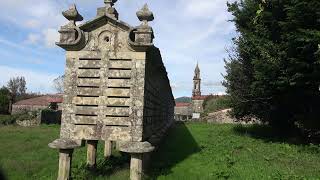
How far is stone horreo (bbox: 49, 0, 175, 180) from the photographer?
9195 millimetres

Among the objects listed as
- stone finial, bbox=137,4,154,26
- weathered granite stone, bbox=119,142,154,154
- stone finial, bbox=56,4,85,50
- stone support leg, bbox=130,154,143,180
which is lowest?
stone support leg, bbox=130,154,143,180

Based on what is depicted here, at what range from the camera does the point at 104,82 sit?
30.6ft

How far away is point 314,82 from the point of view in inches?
673

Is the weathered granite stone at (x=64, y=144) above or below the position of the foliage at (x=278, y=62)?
below

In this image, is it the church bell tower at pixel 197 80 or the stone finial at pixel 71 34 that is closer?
the stone finial at pixel 71 34

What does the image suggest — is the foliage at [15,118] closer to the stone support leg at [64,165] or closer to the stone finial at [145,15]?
the stone support leg at [64,165]

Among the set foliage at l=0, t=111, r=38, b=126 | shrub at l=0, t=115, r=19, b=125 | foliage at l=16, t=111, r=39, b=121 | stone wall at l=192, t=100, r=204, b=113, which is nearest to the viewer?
shrub at l=0, t=115, r=19, b=125

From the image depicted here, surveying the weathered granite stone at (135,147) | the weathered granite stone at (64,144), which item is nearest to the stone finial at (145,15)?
the weathered granite stone at (135,147)

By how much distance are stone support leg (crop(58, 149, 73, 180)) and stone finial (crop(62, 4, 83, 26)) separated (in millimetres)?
2971

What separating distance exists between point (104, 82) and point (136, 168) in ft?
6.82

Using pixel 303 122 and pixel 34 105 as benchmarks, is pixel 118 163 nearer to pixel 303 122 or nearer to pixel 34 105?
pixel 303 122

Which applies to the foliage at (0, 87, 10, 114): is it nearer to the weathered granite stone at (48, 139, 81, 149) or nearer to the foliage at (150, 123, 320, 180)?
the foliage at (150, 123, 320, 180)

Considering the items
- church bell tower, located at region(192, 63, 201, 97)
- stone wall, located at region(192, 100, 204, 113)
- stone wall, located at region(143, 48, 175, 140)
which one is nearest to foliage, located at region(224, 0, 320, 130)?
stone wall, located at region(143, 48, 175, 140)

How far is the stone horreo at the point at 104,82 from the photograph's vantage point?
9.20 meters
